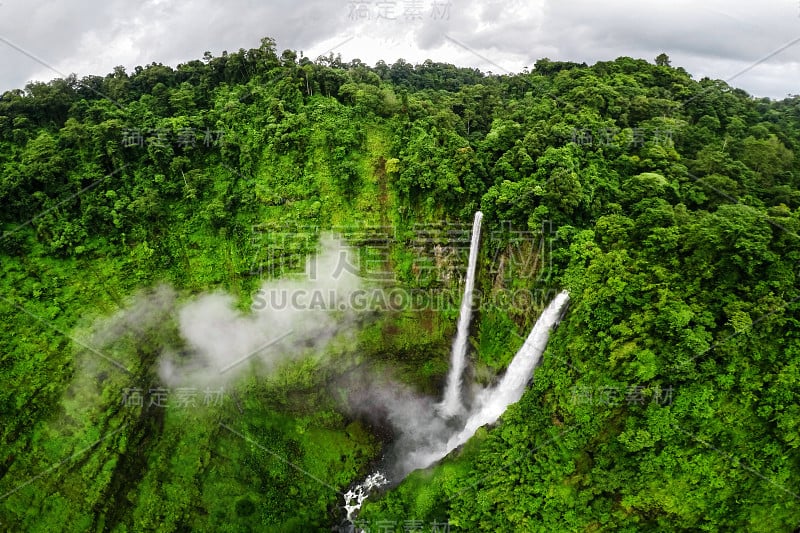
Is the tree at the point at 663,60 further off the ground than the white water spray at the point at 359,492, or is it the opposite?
the tree at the point at 663,60

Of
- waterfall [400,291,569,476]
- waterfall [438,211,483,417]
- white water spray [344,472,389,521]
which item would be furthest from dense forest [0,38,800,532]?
waterfall [400,291,569,476]

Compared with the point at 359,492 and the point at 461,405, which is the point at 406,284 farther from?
the point at 359,492

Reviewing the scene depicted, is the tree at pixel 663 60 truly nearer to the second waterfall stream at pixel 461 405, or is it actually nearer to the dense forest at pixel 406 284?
the dense forest at pixel 406 284

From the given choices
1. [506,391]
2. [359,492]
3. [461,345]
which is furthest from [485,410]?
[359,492]

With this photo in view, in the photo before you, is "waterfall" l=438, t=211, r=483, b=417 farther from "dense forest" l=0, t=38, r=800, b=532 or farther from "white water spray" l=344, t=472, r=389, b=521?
"white water spray" l=344, t=472, r=389, b=521

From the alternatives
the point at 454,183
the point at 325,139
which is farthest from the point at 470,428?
the point at 325,139

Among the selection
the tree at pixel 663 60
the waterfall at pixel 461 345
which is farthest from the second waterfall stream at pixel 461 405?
the tree at pixel 663 60
